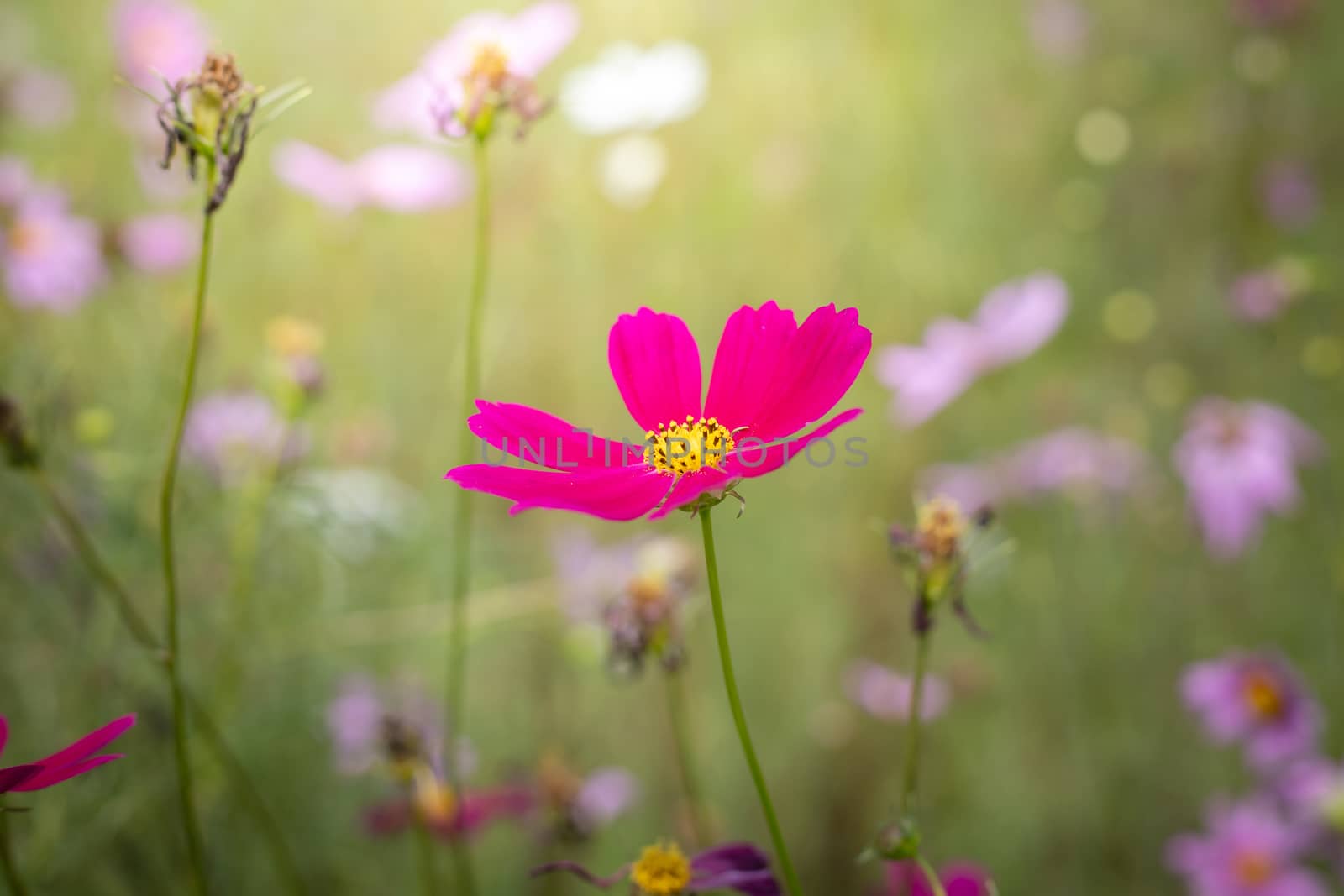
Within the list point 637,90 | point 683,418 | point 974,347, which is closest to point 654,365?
point 683,418

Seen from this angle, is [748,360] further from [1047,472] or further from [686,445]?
[1047,472]

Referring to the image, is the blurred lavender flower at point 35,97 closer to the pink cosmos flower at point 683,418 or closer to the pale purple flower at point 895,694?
the pink cosmos flower at point 683,418

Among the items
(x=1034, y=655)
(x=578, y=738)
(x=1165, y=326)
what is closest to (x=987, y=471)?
(x=1034, y=655)

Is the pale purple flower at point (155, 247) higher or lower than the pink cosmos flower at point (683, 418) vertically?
higher

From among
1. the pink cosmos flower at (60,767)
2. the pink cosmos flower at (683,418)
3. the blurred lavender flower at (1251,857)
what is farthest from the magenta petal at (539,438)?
the blurred lavender flower at (1251,857)

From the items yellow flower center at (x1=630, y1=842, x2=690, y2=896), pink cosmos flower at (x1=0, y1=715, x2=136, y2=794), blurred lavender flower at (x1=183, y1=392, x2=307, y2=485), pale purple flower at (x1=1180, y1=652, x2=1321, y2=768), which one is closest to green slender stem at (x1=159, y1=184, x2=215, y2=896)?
pink cosmos flower at (x1=0, y1=715, x2=136, y2=794)
